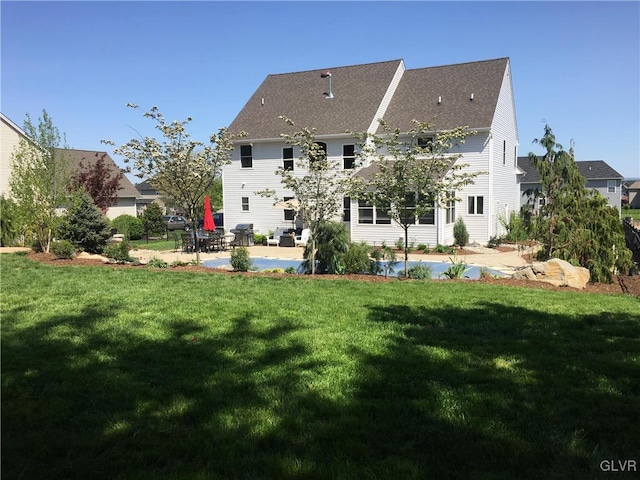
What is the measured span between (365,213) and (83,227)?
12.8 metres

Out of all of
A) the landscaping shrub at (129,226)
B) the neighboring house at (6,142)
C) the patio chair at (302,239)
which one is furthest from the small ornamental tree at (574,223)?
the neighboring house at (6,142)

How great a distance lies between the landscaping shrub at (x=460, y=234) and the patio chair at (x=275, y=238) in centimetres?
895

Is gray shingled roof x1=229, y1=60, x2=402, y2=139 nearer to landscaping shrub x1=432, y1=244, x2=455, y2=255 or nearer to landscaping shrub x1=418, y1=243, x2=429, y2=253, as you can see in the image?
landscaping shrub x1=418, y1=243, x2=429, y2=253

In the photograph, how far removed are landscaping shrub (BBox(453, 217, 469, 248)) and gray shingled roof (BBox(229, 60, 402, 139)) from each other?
672 centimetres

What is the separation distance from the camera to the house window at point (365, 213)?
23.6 m

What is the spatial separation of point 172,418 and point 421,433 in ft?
6.17

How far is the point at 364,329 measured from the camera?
6234 mm

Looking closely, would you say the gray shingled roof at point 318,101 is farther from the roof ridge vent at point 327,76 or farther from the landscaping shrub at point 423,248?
the landscaping shrub at point 423,248

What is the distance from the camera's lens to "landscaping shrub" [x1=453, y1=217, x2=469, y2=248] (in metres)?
22.6

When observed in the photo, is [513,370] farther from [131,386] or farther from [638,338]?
[131,386]

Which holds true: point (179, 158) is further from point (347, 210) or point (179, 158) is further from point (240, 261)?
point (347, 210)

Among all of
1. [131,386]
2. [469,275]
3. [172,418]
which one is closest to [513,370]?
[172,418]

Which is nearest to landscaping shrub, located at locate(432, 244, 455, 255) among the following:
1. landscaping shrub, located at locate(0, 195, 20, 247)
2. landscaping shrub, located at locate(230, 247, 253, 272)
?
landscaping shrub, located at locate(230, 247, 253, 272)

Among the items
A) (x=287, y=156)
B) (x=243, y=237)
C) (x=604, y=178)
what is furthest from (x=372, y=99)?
(x=604, y=178)
